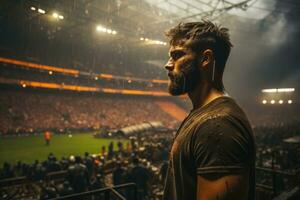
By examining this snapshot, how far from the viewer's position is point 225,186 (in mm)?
1329

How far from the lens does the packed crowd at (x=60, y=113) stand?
32594mm

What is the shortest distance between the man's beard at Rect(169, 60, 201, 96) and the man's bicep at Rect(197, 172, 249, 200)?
729 mm

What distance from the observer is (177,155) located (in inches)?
65.6

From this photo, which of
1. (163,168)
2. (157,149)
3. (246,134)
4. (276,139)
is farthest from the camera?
(276,139)

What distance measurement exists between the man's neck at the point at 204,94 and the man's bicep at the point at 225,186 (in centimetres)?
64

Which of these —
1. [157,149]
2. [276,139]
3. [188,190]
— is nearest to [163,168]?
[157,149]

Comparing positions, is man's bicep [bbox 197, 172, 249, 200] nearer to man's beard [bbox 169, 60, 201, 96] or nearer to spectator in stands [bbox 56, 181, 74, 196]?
man's beard [bbox 169, 60, 201, 96]

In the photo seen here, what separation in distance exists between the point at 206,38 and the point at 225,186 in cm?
105

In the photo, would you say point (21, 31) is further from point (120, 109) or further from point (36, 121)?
point (120, 109)

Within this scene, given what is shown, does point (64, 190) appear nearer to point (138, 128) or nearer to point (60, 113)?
point (138, 128)

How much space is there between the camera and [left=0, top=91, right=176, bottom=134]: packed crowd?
3259 cm

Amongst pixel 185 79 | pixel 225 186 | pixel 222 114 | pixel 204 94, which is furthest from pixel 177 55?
pixel 225 186

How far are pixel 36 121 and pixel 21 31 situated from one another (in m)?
13.8

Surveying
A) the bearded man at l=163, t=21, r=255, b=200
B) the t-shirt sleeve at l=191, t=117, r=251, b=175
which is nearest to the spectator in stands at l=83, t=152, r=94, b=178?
the bearded man at l=163, t=21, r=255, b=200
